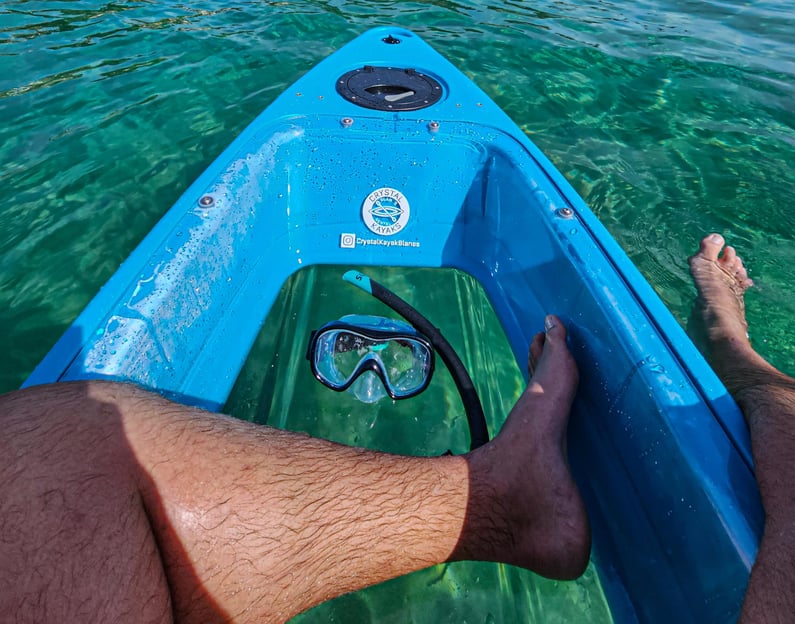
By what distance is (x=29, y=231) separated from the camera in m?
2.66

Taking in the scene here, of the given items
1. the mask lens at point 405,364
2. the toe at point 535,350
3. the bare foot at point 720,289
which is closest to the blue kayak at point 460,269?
the toe at point 535,350

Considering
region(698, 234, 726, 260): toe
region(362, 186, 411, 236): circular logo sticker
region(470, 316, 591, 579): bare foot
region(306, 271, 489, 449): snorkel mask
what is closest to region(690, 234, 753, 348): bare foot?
region(698, 234, 726, 260): toe

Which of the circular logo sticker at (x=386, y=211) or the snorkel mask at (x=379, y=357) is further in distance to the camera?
the circular logo sticker at (x=386, y=211)

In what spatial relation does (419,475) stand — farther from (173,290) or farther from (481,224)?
(481,224)

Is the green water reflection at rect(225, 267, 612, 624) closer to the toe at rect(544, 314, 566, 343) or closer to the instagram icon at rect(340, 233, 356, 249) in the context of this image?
the instagram icon at rect(340, 233, 356, 249)

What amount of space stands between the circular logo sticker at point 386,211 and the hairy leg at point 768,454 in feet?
4.62

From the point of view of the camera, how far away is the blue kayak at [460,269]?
121 cm

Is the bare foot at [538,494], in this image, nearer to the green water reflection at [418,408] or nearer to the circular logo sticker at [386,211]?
the green water reflection at [418,408]

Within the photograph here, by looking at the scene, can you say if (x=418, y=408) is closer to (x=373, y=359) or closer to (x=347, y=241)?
(x=373, y=359)

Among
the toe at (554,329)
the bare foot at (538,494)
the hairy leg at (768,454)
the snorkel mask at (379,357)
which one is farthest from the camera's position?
the snorkel mask at (379,357)

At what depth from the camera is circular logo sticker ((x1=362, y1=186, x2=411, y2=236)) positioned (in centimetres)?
230

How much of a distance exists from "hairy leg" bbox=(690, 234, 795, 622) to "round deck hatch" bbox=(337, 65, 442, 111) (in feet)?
5.41

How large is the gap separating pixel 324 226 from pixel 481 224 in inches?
29.1

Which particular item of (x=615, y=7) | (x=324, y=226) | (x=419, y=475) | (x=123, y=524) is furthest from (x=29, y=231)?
(x=615, y=7)
